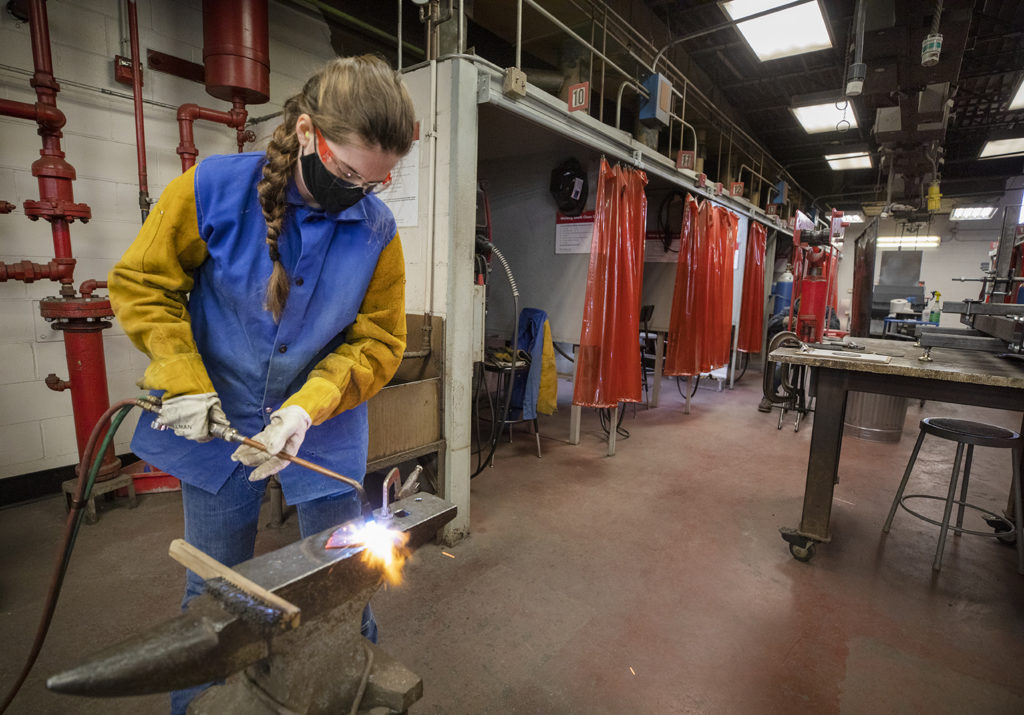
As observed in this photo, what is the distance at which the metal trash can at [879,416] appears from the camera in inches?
152

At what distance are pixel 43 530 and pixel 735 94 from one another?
23.9 ft

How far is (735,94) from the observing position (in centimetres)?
614

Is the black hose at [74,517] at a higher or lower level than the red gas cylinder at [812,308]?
lower

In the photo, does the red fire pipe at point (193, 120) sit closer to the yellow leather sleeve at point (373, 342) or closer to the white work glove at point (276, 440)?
the yellow leather sleeve at point (373, 342)

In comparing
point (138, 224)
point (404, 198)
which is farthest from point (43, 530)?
point (404, 198)

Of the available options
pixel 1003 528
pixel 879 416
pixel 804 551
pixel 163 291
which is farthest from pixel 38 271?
pixel 879 416

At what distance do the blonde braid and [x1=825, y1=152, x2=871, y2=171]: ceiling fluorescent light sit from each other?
8474 mm

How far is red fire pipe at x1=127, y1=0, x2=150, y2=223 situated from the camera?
8.13ft

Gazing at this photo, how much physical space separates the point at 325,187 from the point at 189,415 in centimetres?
49

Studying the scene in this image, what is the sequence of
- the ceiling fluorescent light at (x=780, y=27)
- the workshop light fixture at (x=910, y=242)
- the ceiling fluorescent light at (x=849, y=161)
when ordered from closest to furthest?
1. the ceiling fluorescent light at (x=780, y=27)
2. the ceiling fluorescent light at (x=849, y=161)
3. the workshop light fixture at (x=910, y=242)

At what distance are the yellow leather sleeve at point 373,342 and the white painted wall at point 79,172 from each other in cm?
108

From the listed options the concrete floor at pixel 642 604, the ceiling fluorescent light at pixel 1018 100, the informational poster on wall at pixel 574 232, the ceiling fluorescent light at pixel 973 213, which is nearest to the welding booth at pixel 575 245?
the informational poster on wall at pixel 574 232

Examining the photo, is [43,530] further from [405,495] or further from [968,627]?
[968,627]

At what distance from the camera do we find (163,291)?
95 centimetres
